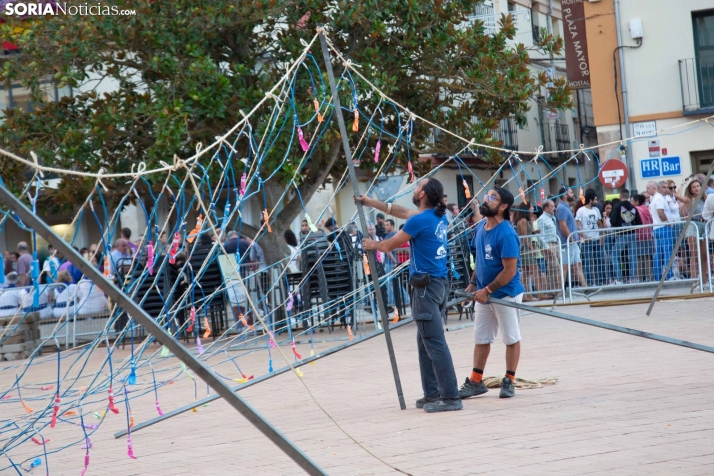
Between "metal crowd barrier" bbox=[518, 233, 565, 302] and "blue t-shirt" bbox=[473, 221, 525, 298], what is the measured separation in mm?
7672

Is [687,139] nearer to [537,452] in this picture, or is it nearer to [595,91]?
[595,91]

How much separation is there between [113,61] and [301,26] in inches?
112

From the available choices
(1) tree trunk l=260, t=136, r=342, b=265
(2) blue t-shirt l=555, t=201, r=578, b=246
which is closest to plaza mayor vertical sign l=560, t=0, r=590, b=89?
(2) blue t-shirt l=555, t=201, r=578, b=246

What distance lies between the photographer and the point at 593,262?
15.4 meters

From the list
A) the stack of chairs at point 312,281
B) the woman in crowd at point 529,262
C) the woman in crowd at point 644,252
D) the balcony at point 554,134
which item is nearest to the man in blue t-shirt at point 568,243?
the woman in crowd at point 529,262

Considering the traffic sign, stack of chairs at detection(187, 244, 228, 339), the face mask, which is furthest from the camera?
the traffic sign

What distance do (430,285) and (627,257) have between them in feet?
28.5

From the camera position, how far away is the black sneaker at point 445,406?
722 centimetres

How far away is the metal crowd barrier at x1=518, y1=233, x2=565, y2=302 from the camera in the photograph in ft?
50.4

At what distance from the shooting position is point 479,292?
7492mm

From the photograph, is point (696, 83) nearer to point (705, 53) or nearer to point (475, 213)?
point (705, 53)

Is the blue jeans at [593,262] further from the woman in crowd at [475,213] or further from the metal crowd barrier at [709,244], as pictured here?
the woman in crowd at [475,213]

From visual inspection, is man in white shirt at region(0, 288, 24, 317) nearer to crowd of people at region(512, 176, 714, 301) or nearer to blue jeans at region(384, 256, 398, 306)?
blue jeans at region(384, 256, 398, 306)

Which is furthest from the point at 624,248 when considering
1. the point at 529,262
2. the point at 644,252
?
the point at 529,262
